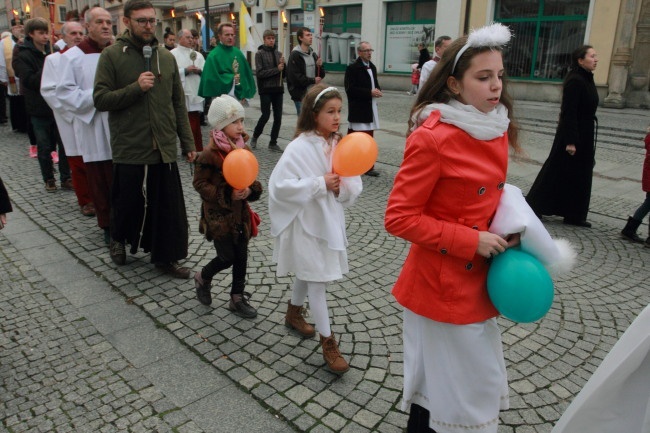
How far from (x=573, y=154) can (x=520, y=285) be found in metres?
4.61

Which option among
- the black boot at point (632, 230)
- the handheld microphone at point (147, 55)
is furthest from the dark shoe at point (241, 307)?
the black boot at point (632, 230)

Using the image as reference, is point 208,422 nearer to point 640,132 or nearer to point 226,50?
point 226,50

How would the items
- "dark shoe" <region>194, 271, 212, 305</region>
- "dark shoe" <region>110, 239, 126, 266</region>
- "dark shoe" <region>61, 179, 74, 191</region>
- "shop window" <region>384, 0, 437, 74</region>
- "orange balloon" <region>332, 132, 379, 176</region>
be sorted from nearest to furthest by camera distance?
1. "orange balloon" <region>332, 132, 379, 176</region>
2. "dark shoe" <region>194, 271, 212, 305</region>
3. "dark shoe" <region>110, 239, 126, 266</region>
4. "dark shoe" <region>61, 179, 74, 191</region>
5. "shop window" <region>384, 0, 437, 74</region>

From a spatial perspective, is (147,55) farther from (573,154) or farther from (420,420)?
(573,154)

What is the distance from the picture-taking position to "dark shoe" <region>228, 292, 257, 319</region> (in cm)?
373

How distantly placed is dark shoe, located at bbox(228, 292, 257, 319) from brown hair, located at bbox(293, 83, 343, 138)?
137 cm

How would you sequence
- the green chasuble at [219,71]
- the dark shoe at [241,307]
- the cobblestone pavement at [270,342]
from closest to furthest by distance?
the cobblestone pavement at [270,342], the dark shoe at [241,307], the green chasuble at [219,71]

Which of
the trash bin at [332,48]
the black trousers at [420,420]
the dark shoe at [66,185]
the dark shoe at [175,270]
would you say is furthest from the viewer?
the trash bin at [332,48]

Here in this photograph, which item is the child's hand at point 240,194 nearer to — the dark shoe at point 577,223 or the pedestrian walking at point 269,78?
the dark shoe at point 577,223

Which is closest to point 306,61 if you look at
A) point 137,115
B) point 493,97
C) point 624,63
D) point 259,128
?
point 259,128

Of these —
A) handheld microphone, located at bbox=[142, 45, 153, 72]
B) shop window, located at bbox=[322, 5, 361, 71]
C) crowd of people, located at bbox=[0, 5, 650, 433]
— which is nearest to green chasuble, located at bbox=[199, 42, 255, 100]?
crowd of people, located at bbox=[0, 5, 650, 433]

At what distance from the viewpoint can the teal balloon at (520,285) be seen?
193 cm

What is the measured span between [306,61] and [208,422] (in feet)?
26.4

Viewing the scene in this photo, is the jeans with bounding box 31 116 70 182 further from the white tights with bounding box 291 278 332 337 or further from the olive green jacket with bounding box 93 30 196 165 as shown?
the white tights with bounding box 291 278 332 337
